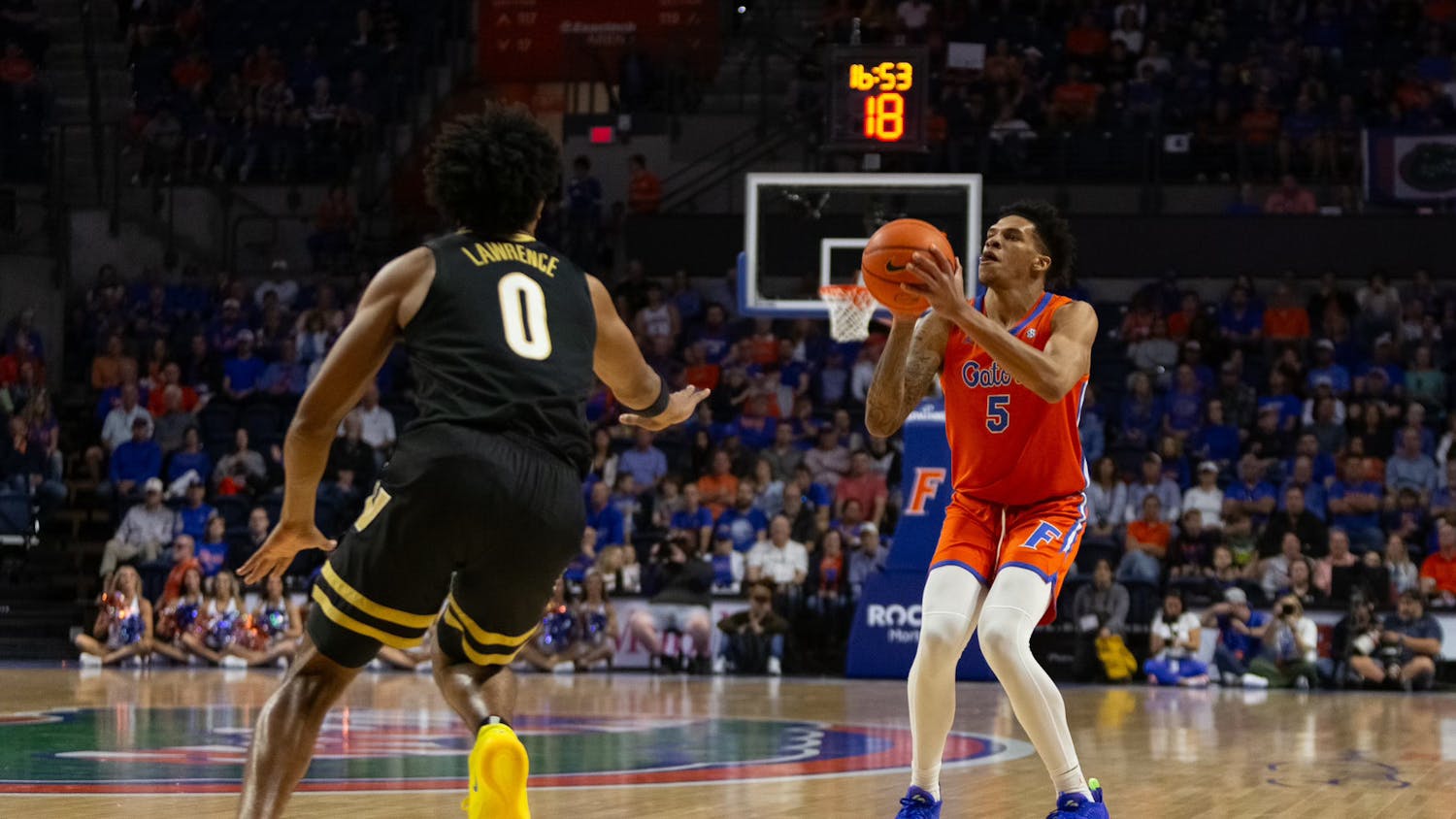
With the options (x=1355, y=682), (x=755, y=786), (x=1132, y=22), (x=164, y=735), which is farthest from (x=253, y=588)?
(x=1132, y=22)

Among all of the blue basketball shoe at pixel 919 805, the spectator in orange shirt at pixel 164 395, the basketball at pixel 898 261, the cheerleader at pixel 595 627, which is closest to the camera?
the blue basketball shoe at pixel 919 805

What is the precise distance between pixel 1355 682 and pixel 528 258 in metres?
12.7

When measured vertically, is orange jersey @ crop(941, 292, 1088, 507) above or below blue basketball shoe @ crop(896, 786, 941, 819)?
above

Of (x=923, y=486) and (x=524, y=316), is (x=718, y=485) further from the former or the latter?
(x=524, y=316)

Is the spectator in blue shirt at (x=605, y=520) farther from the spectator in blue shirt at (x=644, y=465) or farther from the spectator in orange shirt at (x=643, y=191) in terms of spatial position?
the spectator in orange shirt at (x=643, y=191)

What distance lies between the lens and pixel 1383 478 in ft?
56.2

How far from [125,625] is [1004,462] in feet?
41.7

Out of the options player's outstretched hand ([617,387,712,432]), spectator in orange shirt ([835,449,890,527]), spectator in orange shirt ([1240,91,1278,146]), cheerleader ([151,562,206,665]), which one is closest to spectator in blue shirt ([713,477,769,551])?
spectator in orange shirt ([835,449,890,527])

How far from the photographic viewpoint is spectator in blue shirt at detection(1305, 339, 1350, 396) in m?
18.2

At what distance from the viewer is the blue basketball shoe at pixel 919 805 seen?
575 centimetres

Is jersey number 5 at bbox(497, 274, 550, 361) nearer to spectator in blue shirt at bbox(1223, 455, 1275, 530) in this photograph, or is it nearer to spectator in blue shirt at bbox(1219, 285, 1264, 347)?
spectator in blue shirt at bbox(1223, 455, 1275, 530)

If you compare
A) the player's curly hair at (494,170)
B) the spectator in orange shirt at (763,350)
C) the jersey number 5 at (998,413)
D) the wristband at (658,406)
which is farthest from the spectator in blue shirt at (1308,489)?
the player's curly hair at (494,170)

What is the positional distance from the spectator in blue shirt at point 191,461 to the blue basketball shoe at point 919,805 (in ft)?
45.3

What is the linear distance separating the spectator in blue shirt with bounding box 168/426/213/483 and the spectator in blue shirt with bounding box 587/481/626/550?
159 inches
